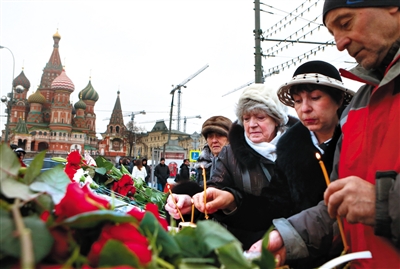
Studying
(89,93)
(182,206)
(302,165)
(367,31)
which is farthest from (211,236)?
(89,93)

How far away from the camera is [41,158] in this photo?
93 centimetres

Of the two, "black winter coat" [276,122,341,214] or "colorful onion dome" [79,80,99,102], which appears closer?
"black winter coat" [276,122,341,214]

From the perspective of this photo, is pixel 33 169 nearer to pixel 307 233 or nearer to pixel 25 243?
pixel 25 243

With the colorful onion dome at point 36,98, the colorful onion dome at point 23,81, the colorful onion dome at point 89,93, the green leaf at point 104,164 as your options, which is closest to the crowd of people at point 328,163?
the green leaf at point 104,164

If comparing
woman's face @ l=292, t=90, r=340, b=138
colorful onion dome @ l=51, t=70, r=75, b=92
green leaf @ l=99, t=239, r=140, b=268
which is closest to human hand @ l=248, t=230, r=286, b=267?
woman's face @ l=292, t=90, r=340, b=138

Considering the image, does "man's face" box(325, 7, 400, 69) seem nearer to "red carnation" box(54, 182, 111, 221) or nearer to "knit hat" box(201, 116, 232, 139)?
"red carnation" box(54, 182, 111, 221)

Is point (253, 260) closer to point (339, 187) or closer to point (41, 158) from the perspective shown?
point (339, 187)

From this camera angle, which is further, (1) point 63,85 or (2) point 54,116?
(1) point 63,85

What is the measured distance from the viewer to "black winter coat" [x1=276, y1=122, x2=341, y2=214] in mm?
1870

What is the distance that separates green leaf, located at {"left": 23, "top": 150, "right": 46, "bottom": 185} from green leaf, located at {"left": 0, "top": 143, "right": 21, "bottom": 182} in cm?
3

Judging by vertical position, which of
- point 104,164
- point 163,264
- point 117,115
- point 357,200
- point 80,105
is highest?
point 80,105

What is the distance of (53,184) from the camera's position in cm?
90

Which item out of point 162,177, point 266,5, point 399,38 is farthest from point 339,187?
point 162,177

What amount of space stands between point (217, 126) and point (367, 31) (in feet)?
11.0
